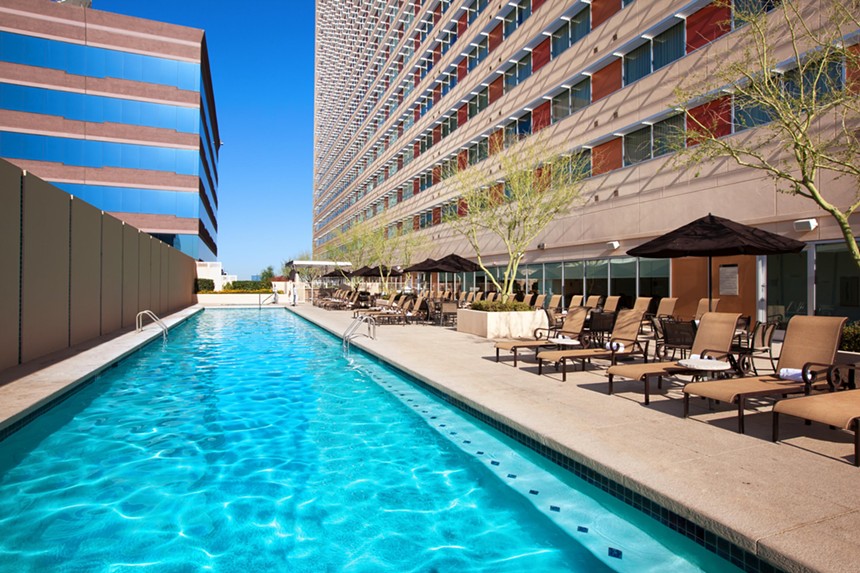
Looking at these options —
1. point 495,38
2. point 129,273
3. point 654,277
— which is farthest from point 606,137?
point 129,273

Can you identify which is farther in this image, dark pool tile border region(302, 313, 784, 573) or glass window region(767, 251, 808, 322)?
glass window region(767, 251, 808, 322)

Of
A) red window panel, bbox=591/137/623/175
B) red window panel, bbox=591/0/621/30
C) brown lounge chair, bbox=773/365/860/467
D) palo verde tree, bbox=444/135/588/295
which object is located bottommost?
brown lounge chair, bbox=773/365/860/467

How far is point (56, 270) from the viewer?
36.0 ft

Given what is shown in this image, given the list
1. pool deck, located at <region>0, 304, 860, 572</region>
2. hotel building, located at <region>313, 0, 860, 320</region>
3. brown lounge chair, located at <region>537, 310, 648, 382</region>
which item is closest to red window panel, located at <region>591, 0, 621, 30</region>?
hotel building, located at <region>313, 0, 860, 320</region>

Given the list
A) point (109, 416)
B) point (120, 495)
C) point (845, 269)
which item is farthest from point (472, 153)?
point (120, 495)

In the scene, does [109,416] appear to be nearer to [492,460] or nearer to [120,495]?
[120,495]

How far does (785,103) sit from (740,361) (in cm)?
372

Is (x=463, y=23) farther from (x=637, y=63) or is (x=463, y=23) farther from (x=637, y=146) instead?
(x=637, y=146)

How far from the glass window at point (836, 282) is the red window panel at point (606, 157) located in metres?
7.85

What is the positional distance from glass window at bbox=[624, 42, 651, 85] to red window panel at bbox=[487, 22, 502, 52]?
10676 millimetres

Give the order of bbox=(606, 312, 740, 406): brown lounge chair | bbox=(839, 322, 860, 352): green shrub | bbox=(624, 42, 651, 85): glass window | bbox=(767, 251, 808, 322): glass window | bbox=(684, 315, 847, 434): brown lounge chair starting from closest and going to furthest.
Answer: bbox=(684, 315, 847, 434): brown lounge chair
bbox=(606, 312, 740, 406): brown lounge chair
bbox=(839, 322, 860, 352): green shrub
bbox=(767, 251, 808, 322): glass window
bbox=(624, 42, 651, 85): glass window

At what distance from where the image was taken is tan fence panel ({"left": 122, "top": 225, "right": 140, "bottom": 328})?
1683 centimetres

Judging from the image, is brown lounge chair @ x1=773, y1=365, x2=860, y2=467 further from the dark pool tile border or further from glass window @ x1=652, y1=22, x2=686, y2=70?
glass window @ x1=652, y1=22, x2=686, y2=70

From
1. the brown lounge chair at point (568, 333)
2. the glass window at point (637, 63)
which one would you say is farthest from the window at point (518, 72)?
the brown lounge chair at point (568, 333)
